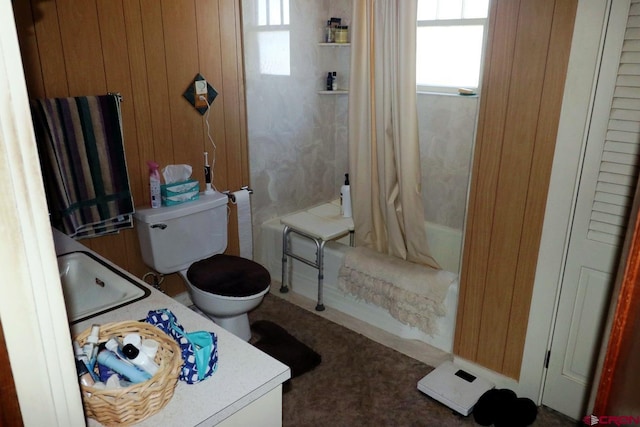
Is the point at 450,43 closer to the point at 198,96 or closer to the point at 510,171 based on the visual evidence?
the point at 510,171

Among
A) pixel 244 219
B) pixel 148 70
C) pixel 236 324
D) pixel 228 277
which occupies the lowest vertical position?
pixel 236 324

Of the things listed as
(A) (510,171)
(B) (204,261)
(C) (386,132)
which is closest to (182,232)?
(B) (204,261)

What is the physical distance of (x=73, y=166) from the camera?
7.51 ft

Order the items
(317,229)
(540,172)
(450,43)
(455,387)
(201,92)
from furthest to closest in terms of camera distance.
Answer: (450,43)
(317,229)
(201,92)
(455,387)
(540,172)

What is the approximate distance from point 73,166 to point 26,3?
0.69 meters

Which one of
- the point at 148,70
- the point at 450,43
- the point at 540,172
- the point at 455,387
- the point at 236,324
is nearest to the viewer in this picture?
the point at 540,172

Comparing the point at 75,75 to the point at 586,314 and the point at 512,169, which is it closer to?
the point at 512,169

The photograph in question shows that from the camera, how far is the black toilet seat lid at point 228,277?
248cm

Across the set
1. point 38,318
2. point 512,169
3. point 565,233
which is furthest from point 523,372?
point 38,318

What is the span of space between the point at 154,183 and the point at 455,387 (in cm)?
180

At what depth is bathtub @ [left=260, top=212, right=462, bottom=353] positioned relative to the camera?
2.68 m

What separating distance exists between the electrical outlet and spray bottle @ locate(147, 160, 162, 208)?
427mm

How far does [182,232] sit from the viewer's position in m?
2.67

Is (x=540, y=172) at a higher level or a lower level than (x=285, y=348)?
higher
